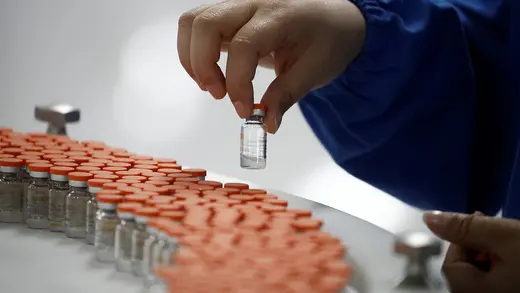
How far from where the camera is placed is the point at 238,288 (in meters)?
0.80

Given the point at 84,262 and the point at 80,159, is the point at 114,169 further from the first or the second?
the point at 84,262

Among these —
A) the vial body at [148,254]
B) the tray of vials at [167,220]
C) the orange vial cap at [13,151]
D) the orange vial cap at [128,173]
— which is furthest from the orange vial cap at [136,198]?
the orange vial cap at [13,151]

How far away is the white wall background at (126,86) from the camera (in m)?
3.58

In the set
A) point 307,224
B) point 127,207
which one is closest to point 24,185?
point 127,207

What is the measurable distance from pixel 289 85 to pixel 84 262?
1.60 feet

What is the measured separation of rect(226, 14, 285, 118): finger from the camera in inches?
48.9

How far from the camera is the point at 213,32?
1271mm

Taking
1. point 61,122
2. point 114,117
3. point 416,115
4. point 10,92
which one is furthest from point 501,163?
point 10,92

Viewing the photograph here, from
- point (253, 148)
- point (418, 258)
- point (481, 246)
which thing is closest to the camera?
point (418, 258)

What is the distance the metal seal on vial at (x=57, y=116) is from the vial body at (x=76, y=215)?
23.7 inches

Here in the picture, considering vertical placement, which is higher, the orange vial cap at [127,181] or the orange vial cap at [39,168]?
the orange vial cap at [39,168]

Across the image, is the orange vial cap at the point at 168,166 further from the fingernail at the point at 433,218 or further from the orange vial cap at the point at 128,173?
the fingernail at the point at 433,218

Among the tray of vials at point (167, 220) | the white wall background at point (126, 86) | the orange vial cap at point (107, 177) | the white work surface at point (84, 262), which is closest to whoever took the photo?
the tray of vials at point (167, 220)

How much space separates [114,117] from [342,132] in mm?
2276
